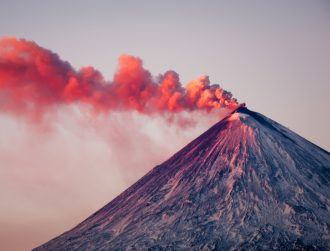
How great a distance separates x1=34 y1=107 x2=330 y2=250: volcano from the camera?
51.2 metres

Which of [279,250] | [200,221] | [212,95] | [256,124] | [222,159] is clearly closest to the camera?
[279,250]

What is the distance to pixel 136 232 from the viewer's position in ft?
179

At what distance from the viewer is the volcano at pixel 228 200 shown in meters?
51.2

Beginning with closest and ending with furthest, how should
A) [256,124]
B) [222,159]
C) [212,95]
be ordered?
[222,159]
[256,124]
[212,95]

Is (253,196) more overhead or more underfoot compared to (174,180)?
more underfoot

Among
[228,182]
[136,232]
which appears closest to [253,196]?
[228,182]

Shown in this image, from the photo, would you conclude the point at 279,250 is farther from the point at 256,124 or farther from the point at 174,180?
the point at 256,124

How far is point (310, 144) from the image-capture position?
67.6 m

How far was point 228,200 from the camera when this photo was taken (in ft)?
182

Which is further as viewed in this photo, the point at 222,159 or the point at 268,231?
the point at 222,159

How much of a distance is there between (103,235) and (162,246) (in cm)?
739

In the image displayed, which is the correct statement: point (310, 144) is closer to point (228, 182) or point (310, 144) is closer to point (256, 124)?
point (256, 124)

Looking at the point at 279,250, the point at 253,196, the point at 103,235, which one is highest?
the point at 103,235

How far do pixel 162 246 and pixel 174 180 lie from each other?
1120 centimetres
